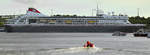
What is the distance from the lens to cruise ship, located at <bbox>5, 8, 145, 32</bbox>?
5620 inches

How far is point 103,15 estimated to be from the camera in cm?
15488

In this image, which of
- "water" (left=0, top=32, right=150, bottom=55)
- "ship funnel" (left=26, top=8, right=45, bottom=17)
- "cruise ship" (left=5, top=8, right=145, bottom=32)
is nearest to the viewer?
"water" (left=0, top=32, right=150, bottom=55)

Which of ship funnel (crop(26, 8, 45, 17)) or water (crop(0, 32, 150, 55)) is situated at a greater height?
ship funnel (crop(26, 8, 45, 17))

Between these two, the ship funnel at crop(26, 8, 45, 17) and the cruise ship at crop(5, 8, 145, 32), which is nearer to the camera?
the cruise ship at crop(5, 8, 145, 32)

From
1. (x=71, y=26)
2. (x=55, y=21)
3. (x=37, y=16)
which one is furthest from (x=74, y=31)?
(x=37, y=16)

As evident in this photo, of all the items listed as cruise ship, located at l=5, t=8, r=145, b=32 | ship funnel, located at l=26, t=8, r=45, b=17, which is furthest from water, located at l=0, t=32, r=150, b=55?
ship funnel, located at l=26, t=8, r=45, b=17

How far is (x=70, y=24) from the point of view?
145250 mm

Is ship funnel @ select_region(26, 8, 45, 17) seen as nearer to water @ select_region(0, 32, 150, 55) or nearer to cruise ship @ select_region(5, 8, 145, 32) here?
cruise ship @ select_region(5, 8, 145, 32)

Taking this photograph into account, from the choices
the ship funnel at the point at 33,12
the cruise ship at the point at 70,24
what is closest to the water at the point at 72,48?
the cruise ship at the point at 70,24

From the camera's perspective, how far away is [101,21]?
15050 cm

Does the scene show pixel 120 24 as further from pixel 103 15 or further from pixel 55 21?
pixel 55 21

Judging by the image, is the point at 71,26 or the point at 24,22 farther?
the point at 24,22

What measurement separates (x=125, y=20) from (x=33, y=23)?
38.3 m

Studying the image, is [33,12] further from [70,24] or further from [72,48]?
[72,48]
